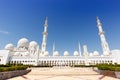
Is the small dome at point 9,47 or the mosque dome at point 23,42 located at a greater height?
the mosque dome at point 23,42

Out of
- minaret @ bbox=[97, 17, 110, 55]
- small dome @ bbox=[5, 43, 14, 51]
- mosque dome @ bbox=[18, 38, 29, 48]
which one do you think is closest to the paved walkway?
minaret @ bbox=[97, 17, 110, 55]

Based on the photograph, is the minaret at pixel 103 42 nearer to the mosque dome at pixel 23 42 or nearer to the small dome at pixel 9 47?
the mosque dome at pixel 23 42

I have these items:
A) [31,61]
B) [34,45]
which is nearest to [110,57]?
[31,61]

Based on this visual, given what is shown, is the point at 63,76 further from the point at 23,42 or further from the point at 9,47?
the point at 9,47

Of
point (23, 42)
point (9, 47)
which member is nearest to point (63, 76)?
point (23, 42)

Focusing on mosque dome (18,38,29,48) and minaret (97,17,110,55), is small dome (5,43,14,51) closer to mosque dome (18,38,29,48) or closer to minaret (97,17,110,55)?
mosque dome (18,38,29,48)

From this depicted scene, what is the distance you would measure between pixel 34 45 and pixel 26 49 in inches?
175

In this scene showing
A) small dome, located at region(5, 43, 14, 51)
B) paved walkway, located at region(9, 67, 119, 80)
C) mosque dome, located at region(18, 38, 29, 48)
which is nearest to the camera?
paved walkway, located at region(9, 67, 119, 80)

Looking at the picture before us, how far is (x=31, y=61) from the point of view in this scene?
38.4 m

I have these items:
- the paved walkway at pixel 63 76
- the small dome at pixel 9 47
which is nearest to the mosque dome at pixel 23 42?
the small dome at pixel 9 47

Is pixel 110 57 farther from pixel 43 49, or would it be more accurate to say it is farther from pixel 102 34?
pixel 43 49

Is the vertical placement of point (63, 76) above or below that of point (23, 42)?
below

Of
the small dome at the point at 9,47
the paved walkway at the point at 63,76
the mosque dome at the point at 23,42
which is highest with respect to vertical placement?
the mosque dome at the point at 23,42

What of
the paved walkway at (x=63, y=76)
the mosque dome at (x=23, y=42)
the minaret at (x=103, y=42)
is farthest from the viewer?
the mosque dome at (x=23, y=42)
